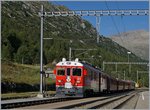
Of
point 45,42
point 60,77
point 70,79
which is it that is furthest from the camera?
point 45,42

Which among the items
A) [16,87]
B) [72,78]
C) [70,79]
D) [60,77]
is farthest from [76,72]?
[16,87]

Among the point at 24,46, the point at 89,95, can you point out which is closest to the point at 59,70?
the point at 89,95

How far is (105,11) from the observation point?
3859cm

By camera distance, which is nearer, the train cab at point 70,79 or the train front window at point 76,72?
the train cab at point 70,79

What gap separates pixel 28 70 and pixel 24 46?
175ft

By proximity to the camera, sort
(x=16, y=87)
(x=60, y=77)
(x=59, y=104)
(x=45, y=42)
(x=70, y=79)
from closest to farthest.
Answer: (x=59, y=104)
(x=70, y=79)
(x=60, y=77)
(x=16, y=87)
(x=45, y=42)

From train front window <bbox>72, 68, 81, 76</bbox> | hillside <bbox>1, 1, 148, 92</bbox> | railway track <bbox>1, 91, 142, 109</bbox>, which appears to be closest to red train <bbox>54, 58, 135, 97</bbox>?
train front window <bbox>72, 68, 81, 76</bbox>

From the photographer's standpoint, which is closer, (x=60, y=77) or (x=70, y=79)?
(x=70, y=79)

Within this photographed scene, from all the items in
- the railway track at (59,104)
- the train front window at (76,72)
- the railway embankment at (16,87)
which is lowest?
the railway track at (59,104)

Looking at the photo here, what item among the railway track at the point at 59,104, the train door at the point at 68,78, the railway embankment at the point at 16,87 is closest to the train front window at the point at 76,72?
the train door at the point at 68,78

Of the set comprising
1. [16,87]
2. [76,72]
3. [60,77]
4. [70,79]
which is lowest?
[16,87]

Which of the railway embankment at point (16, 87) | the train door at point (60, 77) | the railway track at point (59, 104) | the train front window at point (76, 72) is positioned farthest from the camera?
the railway embankment at point (16, 87)

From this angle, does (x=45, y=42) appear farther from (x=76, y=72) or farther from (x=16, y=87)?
(x=76, y=72)

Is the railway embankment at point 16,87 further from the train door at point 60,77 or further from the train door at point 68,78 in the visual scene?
the train door at point 68,78
